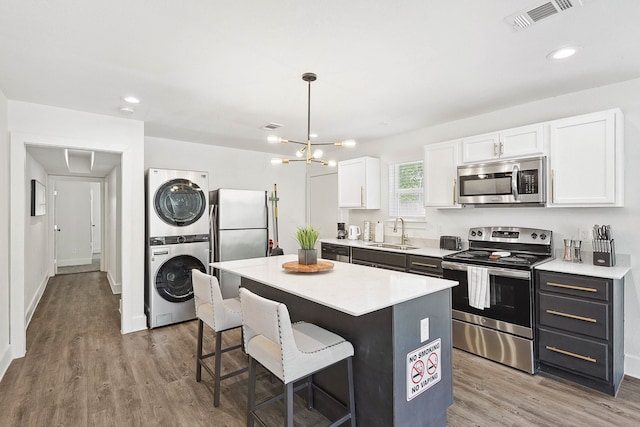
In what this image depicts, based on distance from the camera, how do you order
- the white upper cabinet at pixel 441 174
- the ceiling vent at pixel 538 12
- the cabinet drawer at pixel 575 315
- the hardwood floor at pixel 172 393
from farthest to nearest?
the white upper cabinet at pixel 441 174 < the cabinet drawer at pixel 575 315 < the hardwood floor at pixel 172 393 < the ceiling vent at pixel 538 12

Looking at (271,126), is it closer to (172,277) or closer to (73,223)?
(172,277)

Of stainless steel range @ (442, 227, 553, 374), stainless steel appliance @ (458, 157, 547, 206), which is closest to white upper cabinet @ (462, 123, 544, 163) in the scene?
stainless steel appliance @ (458, 157, 547, 206)

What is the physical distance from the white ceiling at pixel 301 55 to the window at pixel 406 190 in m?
1.13

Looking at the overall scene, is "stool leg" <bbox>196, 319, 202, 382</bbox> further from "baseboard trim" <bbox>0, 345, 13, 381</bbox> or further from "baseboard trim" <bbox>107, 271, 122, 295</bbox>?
"baseboard trim" <bbox>107, 271, 122, 295</bbox>

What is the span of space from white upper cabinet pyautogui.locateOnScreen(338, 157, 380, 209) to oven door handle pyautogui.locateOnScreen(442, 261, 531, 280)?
1.76m

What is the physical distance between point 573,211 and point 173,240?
14.4 feet

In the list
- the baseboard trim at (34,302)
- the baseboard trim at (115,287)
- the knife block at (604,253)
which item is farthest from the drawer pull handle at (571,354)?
the baseboard trim at (115,287)

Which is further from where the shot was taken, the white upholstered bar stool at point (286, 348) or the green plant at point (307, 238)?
the green plant at point (307, 238)

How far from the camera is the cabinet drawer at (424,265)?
11.6 feet

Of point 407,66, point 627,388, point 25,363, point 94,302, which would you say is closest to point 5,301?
point 25,363

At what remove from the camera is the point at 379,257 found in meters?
4.18

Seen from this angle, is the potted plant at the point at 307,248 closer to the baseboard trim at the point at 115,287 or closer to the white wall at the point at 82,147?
the white wall at the point at 82,147

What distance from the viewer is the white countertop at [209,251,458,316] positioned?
5.65 ft

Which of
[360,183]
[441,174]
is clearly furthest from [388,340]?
[360,183]
